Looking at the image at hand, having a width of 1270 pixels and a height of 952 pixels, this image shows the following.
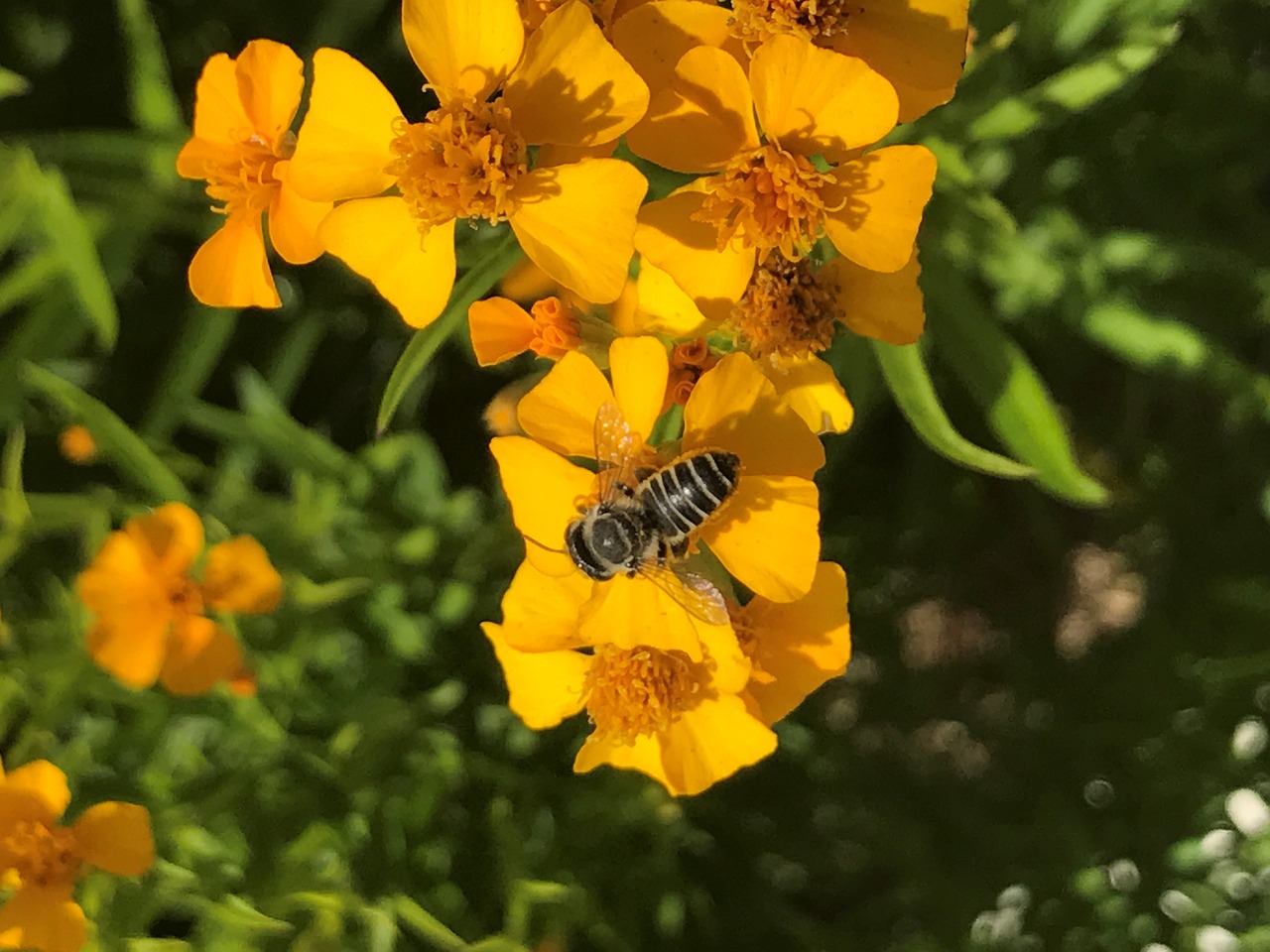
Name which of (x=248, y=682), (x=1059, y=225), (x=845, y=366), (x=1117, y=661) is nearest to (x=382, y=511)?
(x=248, y=682)

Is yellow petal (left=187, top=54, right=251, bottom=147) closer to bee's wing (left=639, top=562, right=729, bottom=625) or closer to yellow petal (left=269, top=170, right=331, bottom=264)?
yellow petal (left=269, top=170, right=331, bottom=264)

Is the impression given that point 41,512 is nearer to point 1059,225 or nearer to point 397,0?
point 397,0

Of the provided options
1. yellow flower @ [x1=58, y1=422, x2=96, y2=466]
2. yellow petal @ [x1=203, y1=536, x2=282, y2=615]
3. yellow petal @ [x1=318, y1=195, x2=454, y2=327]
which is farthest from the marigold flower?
yellow flower @ [x1=58, y1=422, x2=96, y2=466]

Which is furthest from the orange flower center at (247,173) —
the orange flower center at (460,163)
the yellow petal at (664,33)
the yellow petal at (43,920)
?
the yellow petal at (43,920)

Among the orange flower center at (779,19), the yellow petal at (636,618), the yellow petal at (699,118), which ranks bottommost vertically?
the yellow petal at (636,618)

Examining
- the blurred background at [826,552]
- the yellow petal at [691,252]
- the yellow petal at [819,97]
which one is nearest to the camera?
the yellow petal at [819,97]

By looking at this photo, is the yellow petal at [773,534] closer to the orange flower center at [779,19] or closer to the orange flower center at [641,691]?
the orange flower center at [641,691]
